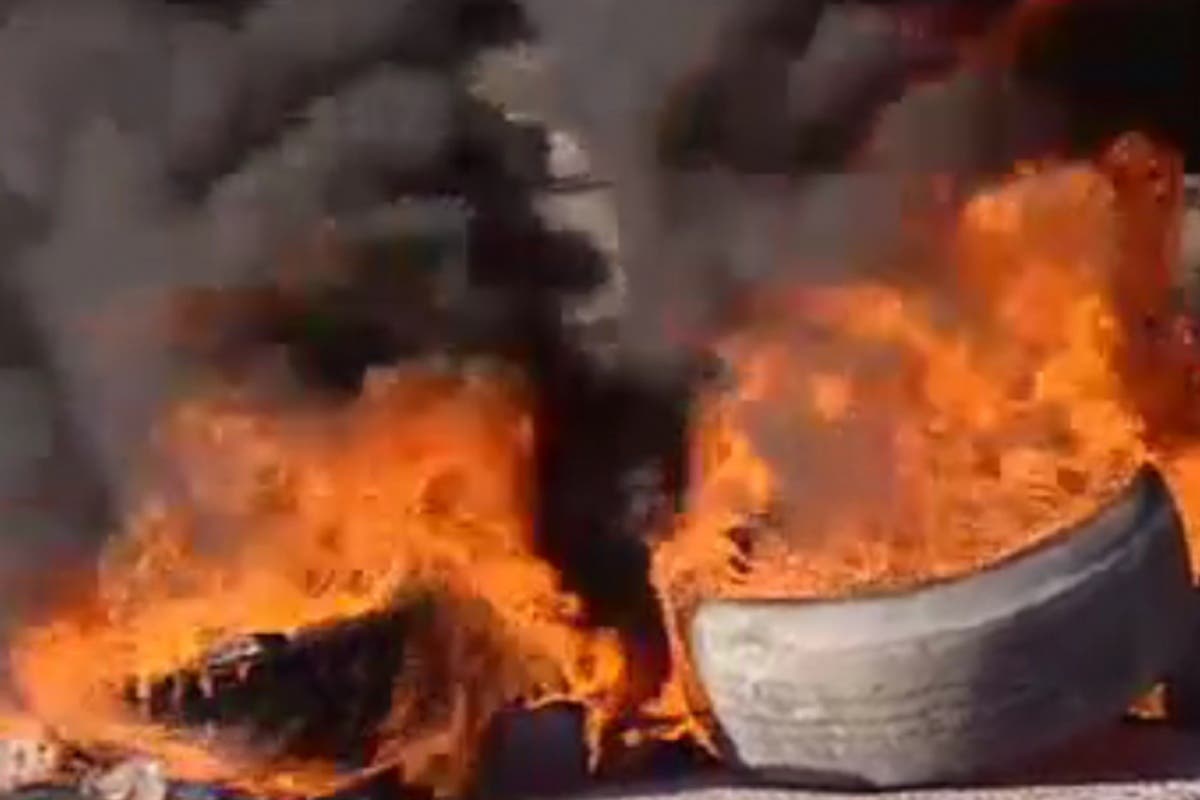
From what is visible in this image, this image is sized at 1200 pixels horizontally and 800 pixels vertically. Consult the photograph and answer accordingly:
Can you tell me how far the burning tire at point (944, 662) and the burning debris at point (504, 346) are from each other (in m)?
0.04

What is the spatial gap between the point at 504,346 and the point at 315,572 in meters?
0.40

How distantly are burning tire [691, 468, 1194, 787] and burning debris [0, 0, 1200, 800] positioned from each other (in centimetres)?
4

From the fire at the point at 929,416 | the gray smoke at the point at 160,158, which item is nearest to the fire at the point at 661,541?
the fire at the point at 929,416

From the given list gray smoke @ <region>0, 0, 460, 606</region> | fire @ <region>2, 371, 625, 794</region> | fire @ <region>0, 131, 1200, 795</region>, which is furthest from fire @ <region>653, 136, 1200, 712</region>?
gray smoke @ <region>0, 0, 460, 606</region>

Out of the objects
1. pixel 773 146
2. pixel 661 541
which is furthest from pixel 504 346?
pixel 773 146

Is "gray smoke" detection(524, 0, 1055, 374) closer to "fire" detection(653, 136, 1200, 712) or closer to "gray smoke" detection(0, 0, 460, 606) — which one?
"fire" detection(653, 136, 1200, 712)

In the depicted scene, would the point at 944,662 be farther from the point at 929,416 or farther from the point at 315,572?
the point at 315,572

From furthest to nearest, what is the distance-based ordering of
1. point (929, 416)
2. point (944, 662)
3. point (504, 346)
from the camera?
point (504, 346), point (929, 416), point (944, 662)

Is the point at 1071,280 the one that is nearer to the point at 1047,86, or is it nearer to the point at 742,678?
the point at 1047,86

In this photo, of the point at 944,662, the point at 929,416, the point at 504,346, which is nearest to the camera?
the point at 944,662

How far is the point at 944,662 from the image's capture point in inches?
120

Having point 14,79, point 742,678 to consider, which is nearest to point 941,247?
point 742,678

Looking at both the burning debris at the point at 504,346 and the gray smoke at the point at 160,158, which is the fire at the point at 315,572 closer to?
the burning debris at the point at 504,346

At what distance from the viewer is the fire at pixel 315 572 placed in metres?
3.05
